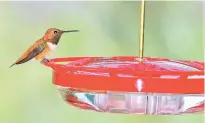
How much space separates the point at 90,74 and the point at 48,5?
136cm

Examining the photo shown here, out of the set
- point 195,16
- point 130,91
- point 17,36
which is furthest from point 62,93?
point 195,16

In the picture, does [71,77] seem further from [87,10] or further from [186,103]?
[87,10]

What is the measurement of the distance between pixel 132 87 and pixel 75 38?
4.47 feet

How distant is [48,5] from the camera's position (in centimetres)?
237

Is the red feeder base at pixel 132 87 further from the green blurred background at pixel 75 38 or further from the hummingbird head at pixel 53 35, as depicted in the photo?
the green blurred background at pixel 75 38

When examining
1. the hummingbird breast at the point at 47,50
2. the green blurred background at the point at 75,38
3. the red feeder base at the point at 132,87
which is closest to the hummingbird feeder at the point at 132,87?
the red feeder base at the point at 132,87

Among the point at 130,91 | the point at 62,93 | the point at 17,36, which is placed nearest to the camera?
the point at 130,91

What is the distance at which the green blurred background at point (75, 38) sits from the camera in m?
2.33

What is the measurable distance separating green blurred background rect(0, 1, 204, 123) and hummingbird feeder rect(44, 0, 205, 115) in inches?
47.1

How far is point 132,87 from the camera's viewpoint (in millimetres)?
1015

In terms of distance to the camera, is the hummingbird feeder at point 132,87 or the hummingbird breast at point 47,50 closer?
the hummingbird feeder at point 132,87

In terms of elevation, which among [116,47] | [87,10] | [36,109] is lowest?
[36,109]

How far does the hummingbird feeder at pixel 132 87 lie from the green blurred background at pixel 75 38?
47.1 inches

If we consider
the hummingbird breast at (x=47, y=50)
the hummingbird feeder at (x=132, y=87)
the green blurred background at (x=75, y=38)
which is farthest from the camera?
the green blurred background at (x=75, y=38)
